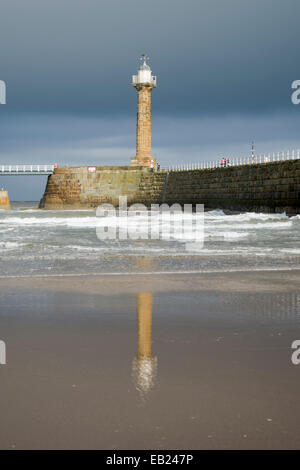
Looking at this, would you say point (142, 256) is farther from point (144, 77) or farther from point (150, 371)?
point (144, 77)

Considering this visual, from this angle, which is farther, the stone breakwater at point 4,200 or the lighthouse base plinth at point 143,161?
the stone breakwater at point 4,200

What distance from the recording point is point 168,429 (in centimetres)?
229

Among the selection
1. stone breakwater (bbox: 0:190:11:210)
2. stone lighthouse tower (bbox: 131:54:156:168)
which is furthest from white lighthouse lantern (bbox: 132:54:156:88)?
stone breakwater (bbox: 0:190:11:210)

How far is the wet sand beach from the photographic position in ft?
7.39

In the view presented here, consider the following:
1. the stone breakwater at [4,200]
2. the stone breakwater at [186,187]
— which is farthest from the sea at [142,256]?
the stone breakwater at [4,200]

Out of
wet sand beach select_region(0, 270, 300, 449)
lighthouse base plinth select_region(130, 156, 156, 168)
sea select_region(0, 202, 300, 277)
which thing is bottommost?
wet sand beach select_region(0, 270, 300, 449)

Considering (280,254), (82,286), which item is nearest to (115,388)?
(82,286)

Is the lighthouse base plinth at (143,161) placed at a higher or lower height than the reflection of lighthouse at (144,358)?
higher

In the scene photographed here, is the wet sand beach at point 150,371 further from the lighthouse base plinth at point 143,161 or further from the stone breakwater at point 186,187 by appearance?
the lighthouse base plinth at point 143,161

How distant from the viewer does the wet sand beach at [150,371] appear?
2252 mm

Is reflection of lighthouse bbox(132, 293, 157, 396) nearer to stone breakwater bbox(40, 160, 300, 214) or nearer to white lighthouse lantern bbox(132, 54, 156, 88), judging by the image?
stone breakwater bbox(40, 160, 300, 214)

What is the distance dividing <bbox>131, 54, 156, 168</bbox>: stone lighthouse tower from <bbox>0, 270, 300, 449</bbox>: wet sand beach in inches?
1702

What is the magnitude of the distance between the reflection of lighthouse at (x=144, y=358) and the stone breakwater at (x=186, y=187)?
79.5 feet
